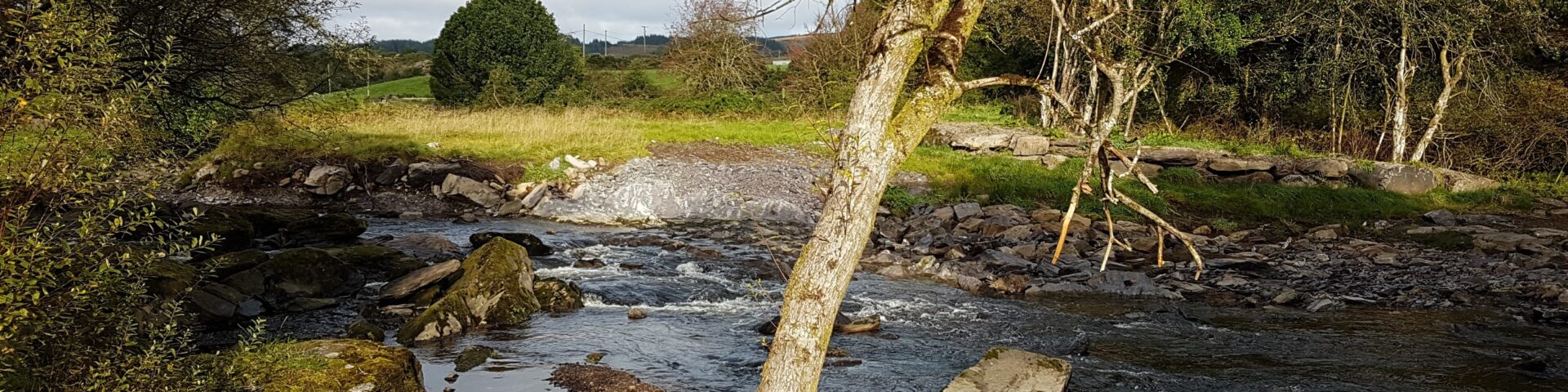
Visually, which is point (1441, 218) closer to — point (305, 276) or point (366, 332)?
point (366, 332)

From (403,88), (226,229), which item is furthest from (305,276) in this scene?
(403,88)

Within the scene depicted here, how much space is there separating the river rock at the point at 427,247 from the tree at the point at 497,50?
1670 cm

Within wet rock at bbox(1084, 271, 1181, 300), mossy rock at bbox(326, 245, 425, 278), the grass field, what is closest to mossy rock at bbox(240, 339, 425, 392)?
mossy rock at bbox(326, 245, 425, 278)

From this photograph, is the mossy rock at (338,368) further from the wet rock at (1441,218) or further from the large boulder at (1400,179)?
the large boulder at (1400,179)

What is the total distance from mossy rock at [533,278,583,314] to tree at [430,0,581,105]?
20329mm

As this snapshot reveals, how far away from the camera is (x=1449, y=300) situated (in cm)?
1121

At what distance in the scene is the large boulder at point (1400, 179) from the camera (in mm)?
19156

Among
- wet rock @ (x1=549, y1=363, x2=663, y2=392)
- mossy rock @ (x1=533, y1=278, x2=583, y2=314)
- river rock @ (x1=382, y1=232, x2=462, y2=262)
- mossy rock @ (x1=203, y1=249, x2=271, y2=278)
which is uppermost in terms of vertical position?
mossy rock @ (x1=203, y1=249, x2=271, y2=278)

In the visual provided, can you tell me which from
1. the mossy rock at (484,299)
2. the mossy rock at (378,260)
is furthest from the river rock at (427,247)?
the mossy rock at (484,299)

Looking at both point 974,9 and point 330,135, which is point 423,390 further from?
point 330,135

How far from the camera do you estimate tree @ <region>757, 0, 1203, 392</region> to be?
3787mm

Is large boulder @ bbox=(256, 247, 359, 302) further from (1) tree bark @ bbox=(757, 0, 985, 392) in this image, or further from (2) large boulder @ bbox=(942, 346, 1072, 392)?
(1) tree bark @ bbox=(757, 0, 985, 392)

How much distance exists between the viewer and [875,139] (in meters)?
3.79

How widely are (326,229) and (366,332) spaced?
6.07 m
